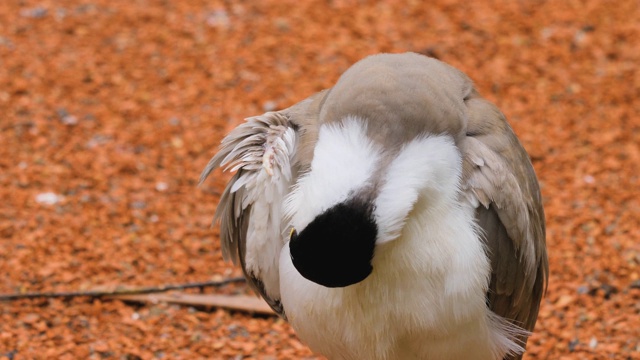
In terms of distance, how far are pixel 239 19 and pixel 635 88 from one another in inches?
128

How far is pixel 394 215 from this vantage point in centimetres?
321

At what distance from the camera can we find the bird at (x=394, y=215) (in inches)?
126

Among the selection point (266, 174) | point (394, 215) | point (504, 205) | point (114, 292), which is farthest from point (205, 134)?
point (394, 215)

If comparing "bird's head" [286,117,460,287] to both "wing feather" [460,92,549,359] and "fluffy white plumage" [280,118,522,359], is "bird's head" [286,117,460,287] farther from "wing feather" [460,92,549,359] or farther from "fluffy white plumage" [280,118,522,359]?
"wing feather" [460,92,549,359]

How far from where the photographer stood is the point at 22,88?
6.83 m

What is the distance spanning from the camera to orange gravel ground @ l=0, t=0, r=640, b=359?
499 cm

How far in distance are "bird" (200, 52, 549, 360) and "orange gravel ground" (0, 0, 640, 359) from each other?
3.64ft

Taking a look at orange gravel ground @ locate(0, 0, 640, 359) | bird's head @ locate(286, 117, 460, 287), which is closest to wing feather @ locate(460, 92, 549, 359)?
bird's head @ locate(286, 117, 460, 287)

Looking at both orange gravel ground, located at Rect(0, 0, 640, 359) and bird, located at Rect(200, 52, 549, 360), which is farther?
orange gravel ground, located at Rect(0, 0, 640, 359)

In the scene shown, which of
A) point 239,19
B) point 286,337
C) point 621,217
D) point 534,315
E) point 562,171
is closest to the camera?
point 534,315

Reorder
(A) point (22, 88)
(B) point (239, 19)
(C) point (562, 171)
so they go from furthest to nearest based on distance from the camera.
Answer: (B) point (239, 19)
(A) point (22, 88)
(C) point (562, 171)

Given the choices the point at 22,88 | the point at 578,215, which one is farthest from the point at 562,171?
the point at 22,88

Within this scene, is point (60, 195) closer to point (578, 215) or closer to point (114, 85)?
point (114, 85)

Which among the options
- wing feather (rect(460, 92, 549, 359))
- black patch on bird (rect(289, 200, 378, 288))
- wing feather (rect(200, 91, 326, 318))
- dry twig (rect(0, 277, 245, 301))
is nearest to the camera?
black patch on bird (rect(289, 200, 378, 288))
